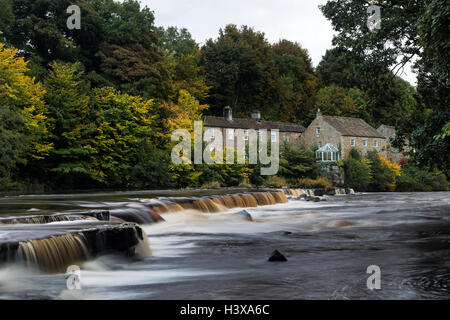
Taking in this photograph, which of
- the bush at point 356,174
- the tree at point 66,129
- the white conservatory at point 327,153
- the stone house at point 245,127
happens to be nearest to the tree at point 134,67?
the tree at point 66,129

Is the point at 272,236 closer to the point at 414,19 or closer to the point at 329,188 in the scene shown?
the point at 414,19

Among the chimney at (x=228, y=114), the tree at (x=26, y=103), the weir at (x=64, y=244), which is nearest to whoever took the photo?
the weir at (x=64, y=244)

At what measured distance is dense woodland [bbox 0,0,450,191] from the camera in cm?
1872

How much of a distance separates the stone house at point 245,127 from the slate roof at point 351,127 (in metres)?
4.83

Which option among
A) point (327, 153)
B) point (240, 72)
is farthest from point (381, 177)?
point (240, 72)

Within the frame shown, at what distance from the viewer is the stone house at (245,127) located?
5731 cm

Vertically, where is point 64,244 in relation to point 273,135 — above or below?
below

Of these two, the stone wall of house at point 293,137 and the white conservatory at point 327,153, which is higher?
the stone wall of house at point 293,137

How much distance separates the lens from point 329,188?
45219 millimetres

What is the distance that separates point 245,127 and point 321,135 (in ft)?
31.9

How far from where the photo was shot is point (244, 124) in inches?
2375

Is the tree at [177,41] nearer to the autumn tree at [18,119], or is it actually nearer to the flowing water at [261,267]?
the autumn tree at [18,119]

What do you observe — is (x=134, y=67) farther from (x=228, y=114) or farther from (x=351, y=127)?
(x=351, y=127)

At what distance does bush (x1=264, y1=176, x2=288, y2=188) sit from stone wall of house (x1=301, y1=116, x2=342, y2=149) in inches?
519
